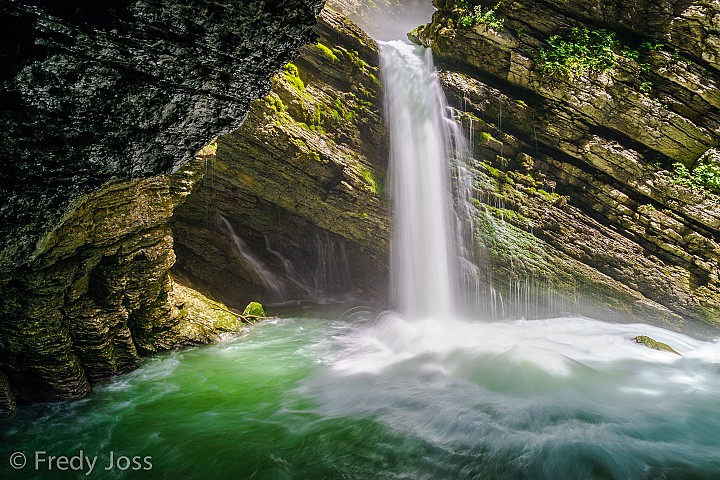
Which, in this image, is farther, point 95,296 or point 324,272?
point 324,272

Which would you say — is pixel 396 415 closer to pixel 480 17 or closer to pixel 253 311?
pixel 253 311

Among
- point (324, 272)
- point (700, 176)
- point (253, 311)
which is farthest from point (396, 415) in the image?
point (700, 176)

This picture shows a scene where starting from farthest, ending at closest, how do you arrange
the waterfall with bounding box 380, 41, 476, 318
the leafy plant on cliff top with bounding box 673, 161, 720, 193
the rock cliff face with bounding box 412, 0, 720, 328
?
the waterfall with bounding box 380, 41, 476, 318, the rock cliff face with bounding box 412, 0, 720, 328, the leafy plant on cliff top with bounding box 673, 161, 720, 193

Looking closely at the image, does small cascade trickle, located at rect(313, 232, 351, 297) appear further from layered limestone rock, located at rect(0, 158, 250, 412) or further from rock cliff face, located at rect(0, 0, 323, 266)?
rock cliff face, located at rect(0, 0, 323, 266)

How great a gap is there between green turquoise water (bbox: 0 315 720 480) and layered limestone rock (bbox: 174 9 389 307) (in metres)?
4.47

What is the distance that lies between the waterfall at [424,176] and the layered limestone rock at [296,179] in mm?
557

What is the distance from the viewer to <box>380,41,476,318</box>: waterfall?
12.6m

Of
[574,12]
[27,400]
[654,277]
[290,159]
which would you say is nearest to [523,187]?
[654,277]

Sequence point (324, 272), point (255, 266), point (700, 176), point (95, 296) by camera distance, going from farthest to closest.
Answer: point (324, 272) < point (255, 266) < point (700, 176) < point (95, 296)

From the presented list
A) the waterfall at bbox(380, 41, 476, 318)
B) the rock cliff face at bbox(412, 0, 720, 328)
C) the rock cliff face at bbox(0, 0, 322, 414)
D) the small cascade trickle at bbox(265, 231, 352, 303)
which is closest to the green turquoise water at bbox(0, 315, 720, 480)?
the rock cliff face at bbox(0, 0, 322, 414)

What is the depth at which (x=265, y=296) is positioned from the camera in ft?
46.9

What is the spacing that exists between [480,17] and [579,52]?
10.9ft

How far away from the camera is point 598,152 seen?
11.3 m

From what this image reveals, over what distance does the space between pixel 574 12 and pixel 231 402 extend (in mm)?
14841
